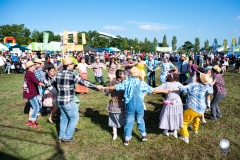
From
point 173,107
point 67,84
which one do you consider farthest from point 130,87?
point 67,84

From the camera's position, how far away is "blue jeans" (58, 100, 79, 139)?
4.31m

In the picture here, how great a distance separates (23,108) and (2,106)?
1135mm

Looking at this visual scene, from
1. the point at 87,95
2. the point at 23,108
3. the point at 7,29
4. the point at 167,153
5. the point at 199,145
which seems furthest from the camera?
the point at 7,29

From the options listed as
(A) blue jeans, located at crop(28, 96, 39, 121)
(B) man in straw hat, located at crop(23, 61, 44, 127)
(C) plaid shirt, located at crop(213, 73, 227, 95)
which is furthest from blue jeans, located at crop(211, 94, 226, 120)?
(A) blue jeans, located at crop(28, 96, 39, 121)

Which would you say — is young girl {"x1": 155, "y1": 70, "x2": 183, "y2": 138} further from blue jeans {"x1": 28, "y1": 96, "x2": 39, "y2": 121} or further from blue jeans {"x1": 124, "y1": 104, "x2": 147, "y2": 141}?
blue jeans {"x1": 28, "y1": 96, "x2": 39, "y2": 121}

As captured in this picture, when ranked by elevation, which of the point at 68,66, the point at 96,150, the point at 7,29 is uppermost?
the point at 7,29

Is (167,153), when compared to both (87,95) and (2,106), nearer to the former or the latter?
(87,95)

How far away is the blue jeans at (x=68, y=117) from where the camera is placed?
4309mm

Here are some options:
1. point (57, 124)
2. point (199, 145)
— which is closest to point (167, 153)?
point (199, 145)

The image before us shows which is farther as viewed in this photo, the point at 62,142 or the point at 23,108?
the point at 23,108

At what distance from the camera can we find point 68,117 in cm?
454

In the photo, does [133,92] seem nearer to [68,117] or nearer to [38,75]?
[68,117]

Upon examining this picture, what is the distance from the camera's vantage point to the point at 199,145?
4449 mm

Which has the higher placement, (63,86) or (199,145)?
(63,86)
